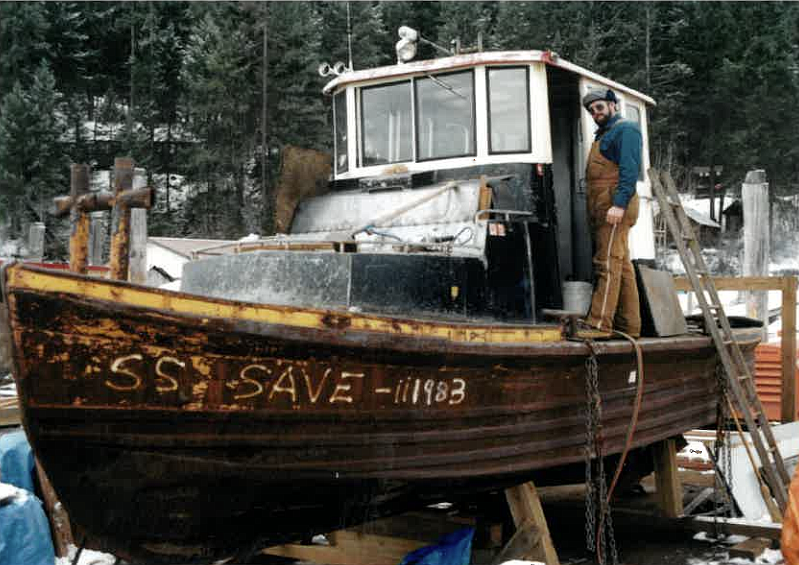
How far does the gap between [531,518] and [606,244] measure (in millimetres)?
1775

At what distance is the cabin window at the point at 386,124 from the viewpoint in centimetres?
579

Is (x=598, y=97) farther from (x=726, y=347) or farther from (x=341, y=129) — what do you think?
(x=726, y=347)

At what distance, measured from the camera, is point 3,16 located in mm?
30234

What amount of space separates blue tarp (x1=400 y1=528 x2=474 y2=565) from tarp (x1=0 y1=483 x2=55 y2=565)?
2089 millimetres

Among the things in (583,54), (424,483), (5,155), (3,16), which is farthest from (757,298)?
(3,16)

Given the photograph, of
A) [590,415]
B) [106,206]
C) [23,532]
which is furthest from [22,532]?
[590,415]

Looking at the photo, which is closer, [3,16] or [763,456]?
[763,456]

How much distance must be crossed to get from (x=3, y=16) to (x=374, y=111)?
1153 inches

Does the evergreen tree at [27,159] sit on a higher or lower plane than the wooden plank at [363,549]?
higher

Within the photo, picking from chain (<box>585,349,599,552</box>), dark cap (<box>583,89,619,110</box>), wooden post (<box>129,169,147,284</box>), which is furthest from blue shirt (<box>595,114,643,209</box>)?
wooden post (<box>129,169,147,284</box>)

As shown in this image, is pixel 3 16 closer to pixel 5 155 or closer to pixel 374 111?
pixel 5 155

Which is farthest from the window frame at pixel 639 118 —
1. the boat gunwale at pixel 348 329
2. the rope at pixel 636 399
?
the boat gunwale at pixel 348 329

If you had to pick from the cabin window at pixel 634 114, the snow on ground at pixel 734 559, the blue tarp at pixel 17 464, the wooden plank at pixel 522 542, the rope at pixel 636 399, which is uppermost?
the cabin window at pixel 634 114

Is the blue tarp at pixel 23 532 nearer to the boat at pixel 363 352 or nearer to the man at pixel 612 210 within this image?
the boat at pixel 363 352
